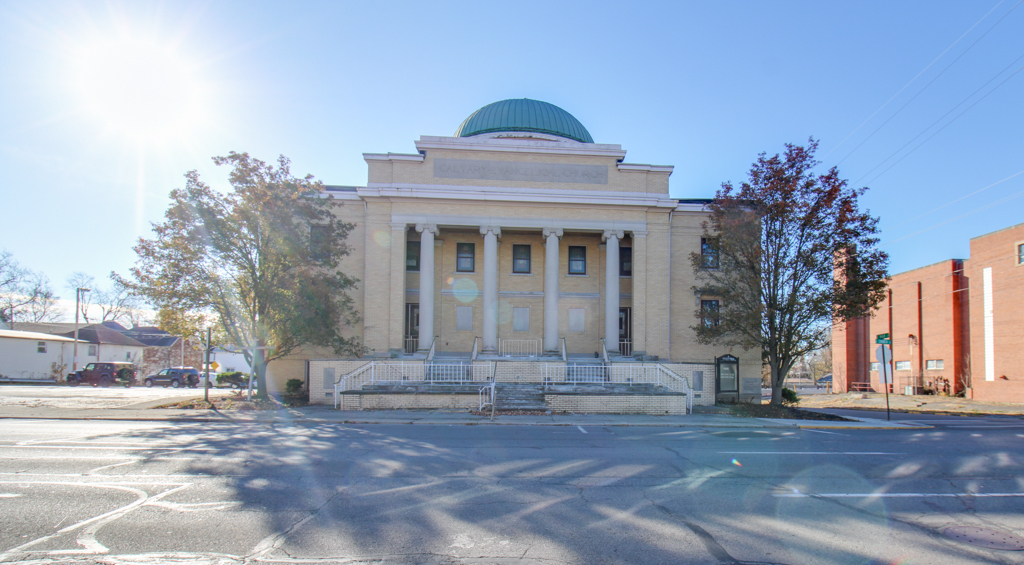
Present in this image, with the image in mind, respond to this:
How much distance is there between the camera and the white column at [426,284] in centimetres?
2711

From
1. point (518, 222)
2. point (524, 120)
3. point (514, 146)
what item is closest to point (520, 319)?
point (518, 222)

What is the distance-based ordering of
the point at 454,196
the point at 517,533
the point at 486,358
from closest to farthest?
the point at 517,533
the point at 486,358
the point at 454,196

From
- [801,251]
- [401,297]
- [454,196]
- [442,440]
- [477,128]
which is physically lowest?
[442,440]

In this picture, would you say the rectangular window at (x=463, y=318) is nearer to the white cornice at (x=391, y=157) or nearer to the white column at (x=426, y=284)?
the white column at (x=426, y=284)

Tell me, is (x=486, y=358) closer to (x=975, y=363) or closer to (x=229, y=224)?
(x=229, y=224)

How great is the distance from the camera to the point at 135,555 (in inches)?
204

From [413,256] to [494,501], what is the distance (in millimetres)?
23572

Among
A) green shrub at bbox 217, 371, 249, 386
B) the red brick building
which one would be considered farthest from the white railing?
green shrub at bbox 217, 371, 249, 386

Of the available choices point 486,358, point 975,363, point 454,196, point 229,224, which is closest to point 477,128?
point 454,196

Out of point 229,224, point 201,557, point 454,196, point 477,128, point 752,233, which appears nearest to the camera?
point 201,557

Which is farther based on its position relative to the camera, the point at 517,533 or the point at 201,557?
the point at 517,533

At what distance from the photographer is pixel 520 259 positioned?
30.4 meters

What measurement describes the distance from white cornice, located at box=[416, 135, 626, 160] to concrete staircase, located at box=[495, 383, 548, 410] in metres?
11.7

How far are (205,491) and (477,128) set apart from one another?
99.3 ft
